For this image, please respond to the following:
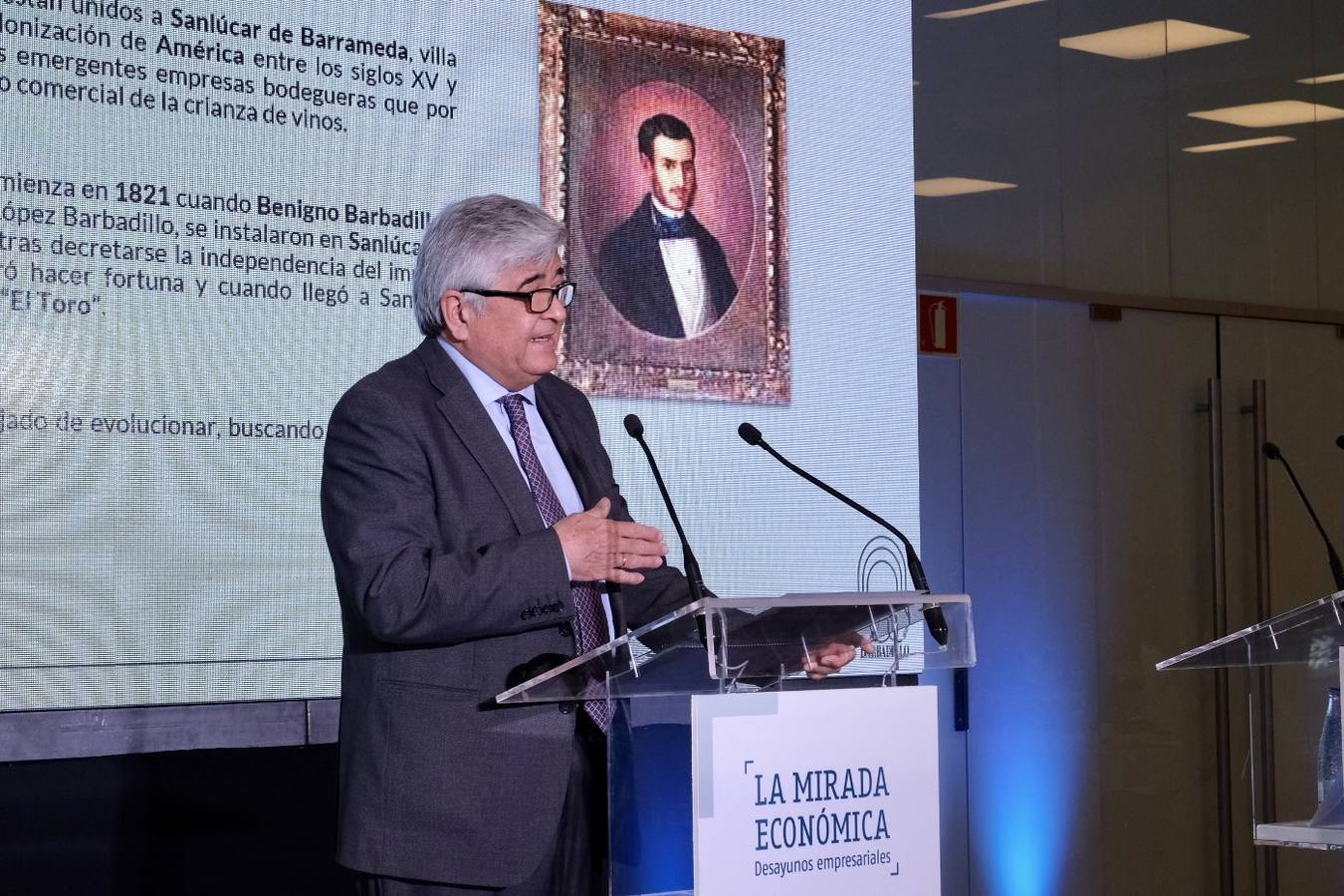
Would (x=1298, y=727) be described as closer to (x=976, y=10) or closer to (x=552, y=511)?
(x=552, y=511)

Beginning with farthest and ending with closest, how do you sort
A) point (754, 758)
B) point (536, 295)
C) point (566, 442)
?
1. point (566, 442)
2. point (536, 295)
3. point (754, 758)

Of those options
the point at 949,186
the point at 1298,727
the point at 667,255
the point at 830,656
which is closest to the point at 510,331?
the point at 830,656

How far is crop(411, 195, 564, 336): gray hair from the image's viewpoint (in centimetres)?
248

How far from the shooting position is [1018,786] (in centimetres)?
523

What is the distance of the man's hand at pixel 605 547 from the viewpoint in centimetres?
219

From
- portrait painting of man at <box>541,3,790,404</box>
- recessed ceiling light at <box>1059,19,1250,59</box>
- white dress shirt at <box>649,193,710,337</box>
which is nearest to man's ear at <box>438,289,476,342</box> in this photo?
portrait painting of man at <box>541,3,790,404</box>

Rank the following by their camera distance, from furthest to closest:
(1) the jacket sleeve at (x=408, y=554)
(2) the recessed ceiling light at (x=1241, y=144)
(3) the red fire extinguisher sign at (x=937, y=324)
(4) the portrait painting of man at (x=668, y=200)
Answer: (2) the recessed ceiling light at (x=1241, y=144) → (3) the red fire extinguisher sign at (x=937, y=324) → (4) the portrait painting of man at (x=668, y=200) → (1) the jacket sleeve at (x=408, y=554)

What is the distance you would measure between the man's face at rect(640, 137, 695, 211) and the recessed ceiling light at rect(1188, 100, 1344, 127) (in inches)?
115

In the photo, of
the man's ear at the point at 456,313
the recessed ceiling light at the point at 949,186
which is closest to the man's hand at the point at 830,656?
the man's ear at the point at 456,313

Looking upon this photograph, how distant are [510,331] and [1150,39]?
410cm

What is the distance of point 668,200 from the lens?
3.67m

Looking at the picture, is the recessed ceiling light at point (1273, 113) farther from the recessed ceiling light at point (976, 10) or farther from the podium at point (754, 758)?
the podium at point (754, 758)

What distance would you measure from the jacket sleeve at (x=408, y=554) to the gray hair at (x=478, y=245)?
25 cm

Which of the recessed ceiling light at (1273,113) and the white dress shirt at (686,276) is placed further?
the recessed ceiling light at (1273,113)
